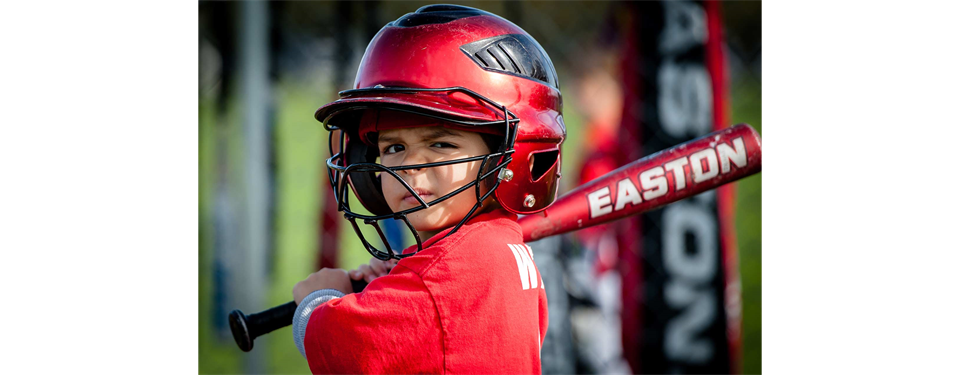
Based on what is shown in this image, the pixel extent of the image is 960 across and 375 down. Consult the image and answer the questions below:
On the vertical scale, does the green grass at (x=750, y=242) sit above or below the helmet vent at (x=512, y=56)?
below

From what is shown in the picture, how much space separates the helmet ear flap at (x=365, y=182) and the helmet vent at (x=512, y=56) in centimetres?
37

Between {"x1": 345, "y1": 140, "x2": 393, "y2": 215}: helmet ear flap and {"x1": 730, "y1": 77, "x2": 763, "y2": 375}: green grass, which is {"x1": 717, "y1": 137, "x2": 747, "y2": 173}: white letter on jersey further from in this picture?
{"x1": 730, "y1": 77, "x2": 763, "y2": 375}: green grass

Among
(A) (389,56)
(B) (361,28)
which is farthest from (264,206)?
(A) (389,56)

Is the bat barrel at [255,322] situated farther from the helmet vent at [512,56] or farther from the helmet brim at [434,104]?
the helmet vent at [512,56]

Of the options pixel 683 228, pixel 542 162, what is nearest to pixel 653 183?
pixel 542 162

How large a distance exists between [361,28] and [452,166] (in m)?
1.99

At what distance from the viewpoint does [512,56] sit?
119 cm

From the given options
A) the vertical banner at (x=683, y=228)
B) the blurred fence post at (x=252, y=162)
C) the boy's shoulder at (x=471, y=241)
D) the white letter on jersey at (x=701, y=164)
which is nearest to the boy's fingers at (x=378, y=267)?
the boy's shoulder at (x=471, y=241)

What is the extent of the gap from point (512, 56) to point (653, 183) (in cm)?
53

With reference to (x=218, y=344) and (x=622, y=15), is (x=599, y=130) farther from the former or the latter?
(x=218, y=344)

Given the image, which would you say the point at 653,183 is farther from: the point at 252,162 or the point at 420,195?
the point at 252,162

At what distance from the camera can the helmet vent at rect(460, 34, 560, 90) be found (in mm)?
1158

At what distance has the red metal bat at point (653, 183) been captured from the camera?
57.3 inches

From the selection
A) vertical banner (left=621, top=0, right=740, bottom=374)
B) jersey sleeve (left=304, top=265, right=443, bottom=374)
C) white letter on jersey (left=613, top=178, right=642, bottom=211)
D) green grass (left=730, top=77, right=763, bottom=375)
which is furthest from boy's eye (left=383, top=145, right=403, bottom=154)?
green grass (left=730, top=77, right=763, bottom=375)
